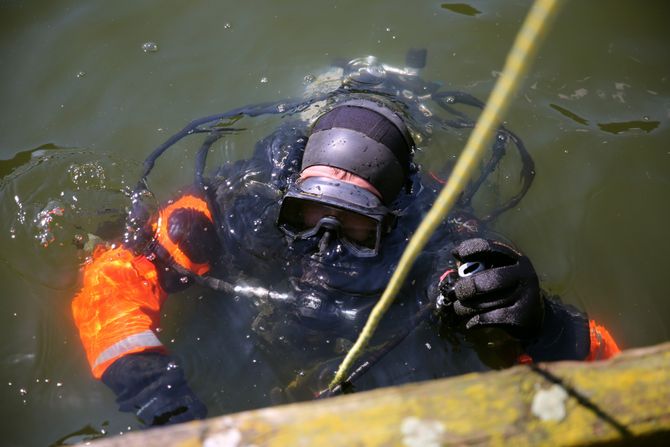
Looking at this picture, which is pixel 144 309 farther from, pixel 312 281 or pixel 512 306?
pixel 512 306

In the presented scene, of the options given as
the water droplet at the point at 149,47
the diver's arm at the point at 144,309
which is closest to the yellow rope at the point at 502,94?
the diver's arm at the point at 144,309

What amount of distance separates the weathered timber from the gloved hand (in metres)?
1.03

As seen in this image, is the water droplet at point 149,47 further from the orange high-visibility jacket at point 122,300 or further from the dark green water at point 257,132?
the orange high-visibility jacket at point 122,300

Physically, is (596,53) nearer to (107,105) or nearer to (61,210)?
(107,105)

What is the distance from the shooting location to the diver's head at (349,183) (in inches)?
115

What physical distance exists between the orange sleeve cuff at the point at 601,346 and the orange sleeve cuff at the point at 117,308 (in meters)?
2.14

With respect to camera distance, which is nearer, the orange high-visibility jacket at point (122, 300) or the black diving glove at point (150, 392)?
the black diving glove at point (150, 392)

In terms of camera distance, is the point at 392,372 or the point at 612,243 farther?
the point at 612,243

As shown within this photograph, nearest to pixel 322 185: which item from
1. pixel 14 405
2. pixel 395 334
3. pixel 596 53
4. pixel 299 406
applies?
pixel 395 334

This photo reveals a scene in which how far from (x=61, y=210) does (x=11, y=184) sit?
531 mm

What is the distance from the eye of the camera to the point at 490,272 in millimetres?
2432

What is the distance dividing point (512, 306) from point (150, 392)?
1643 millimetres

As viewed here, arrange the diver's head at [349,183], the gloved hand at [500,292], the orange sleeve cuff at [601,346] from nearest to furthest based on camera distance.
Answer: the gloved hand at [500,292], the orange sleeve cuff at [601,346], the diver's head at [349,183]

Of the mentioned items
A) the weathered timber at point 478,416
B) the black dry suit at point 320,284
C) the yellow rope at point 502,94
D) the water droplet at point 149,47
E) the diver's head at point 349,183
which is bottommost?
the black dry suit at point 320,284
